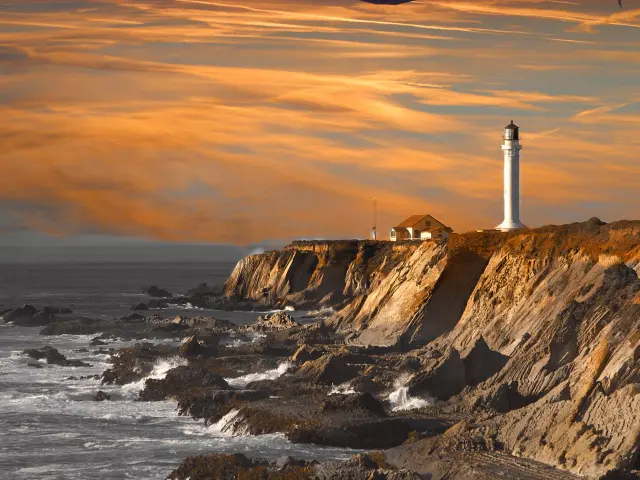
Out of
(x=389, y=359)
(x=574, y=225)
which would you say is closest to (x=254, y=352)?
(x=389, y=359)

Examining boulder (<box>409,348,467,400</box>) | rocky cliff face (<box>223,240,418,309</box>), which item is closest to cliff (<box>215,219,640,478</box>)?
boulder (<box>409,348,467,400</box>)

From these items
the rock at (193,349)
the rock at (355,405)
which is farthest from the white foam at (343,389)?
the rock at (193,349)

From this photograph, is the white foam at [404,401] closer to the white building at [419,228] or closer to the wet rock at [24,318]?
the wet rock at [24,318]

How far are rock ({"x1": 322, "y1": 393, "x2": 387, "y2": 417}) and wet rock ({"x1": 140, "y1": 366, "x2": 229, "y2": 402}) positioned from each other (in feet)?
31.8

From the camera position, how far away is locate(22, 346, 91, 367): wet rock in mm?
64375

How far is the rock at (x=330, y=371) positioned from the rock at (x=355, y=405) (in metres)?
7.82

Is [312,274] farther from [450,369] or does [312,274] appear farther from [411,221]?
[450,369]

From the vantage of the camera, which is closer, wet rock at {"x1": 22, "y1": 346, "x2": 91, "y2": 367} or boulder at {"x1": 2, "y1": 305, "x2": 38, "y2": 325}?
wet rock at {"x1": 22, "y1": 346, "x2": 91, "y2": 367}

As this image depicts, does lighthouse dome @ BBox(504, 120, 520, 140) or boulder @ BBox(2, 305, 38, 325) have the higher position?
Answer: lighthouse dome @ BBox(504, 120, 520, 140)

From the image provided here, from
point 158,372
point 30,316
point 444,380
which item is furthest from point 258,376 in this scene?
point 30,316

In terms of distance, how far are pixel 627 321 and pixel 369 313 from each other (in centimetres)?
3999

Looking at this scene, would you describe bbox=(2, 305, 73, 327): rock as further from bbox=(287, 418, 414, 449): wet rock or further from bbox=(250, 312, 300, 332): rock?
bbox=(287, 418, 414, 449): wet rock

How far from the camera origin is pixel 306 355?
182 feet

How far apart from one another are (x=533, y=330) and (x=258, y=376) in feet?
48.1
